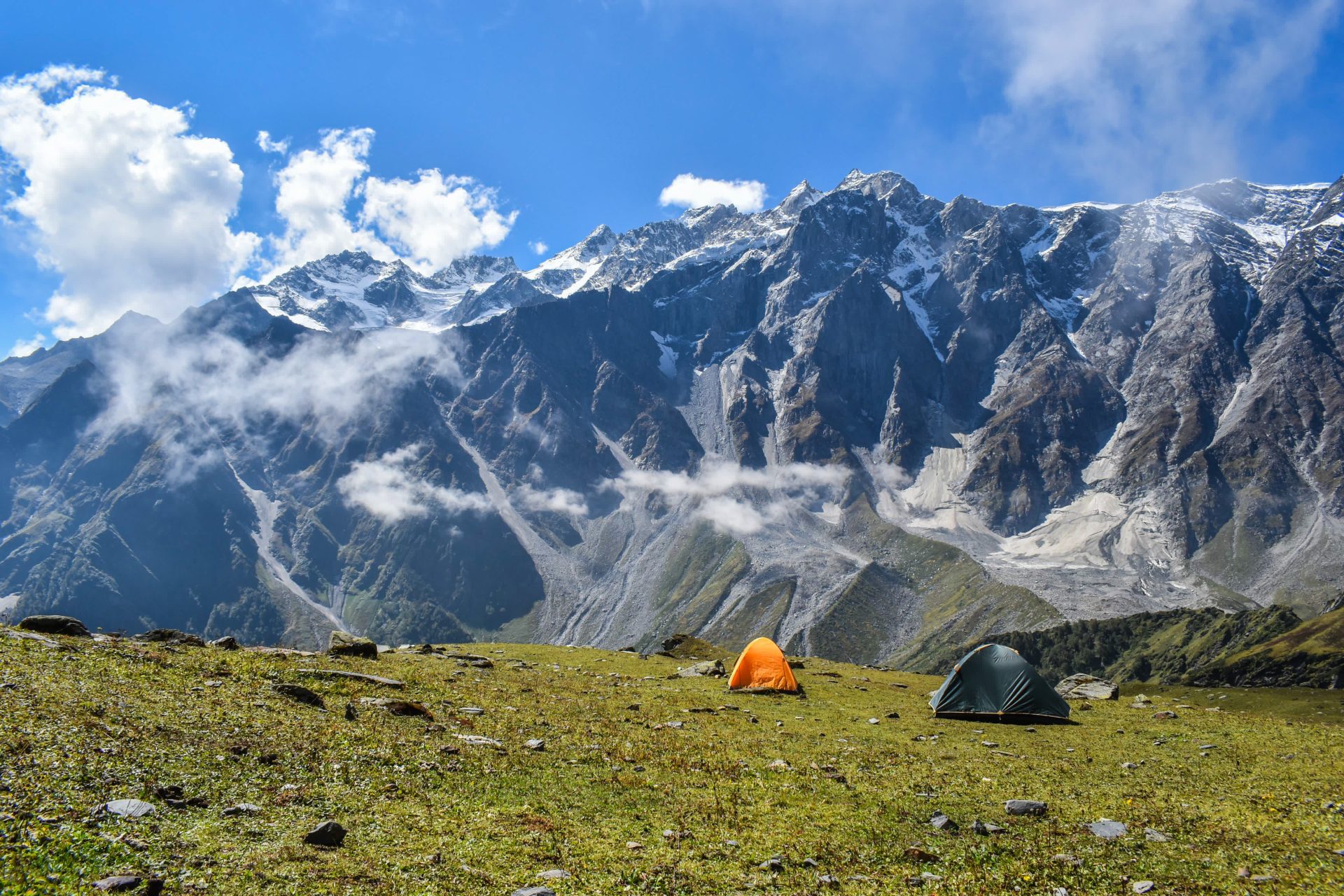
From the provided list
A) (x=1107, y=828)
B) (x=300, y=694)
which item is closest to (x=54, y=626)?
(x=300, y=694)

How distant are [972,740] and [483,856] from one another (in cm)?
2310

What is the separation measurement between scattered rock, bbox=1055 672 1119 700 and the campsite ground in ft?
62.5

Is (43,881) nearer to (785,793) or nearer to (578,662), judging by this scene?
(785,793)

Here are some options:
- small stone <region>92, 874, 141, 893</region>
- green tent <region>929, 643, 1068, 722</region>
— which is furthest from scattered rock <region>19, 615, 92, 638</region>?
green tent <region>929, 643, 1068, 722</region>

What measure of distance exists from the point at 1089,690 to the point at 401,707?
46.7 m

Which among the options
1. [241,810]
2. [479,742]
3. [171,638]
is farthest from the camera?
[171,638]

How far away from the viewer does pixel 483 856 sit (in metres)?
14.2

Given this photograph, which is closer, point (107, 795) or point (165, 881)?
point (165, 881)

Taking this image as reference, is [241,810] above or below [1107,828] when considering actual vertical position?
below

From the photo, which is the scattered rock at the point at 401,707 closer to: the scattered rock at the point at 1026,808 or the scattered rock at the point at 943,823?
the scattered rock at the point at 943,823

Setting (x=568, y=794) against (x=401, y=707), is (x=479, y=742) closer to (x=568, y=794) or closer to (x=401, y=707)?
(x=401, y=707)

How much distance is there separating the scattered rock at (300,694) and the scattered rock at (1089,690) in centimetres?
4281

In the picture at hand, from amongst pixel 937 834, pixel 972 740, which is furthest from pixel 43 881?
pixel 972 740

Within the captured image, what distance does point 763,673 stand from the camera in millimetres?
41812
